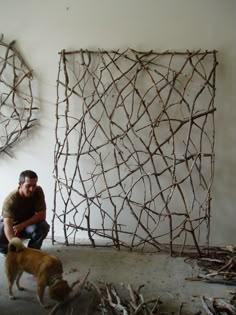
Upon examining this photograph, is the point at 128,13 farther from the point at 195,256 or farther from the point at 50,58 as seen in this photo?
the point at 195,256

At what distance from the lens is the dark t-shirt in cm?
278

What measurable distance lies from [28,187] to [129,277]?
1026mm

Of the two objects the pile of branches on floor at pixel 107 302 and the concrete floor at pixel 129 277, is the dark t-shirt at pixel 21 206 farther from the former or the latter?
the pile of branches on floor at pixel 107 302

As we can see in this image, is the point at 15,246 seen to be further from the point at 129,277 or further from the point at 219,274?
the point at 219,274

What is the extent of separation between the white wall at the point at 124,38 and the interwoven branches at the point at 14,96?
0.08 meters

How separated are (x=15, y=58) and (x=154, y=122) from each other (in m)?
1.39

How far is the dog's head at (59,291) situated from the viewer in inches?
86.5

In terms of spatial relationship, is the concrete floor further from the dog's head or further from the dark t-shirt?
the dark t-shirt

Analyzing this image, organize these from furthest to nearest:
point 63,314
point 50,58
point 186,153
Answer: point 50,58 → point 186,153 → point 63,314

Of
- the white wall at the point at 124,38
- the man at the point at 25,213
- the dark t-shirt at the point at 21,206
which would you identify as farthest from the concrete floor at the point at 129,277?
the white wall at the point at 124,38

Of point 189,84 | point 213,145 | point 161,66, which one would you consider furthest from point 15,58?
point 213,145

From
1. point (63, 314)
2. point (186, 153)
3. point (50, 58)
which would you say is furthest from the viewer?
point (50, 58)

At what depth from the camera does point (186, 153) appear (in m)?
3.02

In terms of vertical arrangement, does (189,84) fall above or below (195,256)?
above
